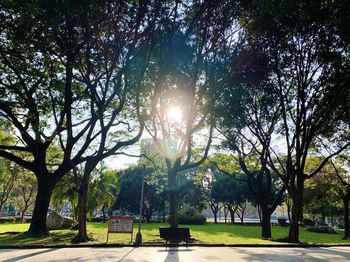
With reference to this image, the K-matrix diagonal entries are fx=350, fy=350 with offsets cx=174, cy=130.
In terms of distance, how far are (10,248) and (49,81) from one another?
9.29 m

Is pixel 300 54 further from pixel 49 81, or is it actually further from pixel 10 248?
pixel 10 248

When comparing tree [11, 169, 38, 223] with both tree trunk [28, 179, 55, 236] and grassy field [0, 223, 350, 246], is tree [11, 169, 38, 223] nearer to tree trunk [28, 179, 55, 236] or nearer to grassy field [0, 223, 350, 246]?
grassy field [0, 223, 350, 246]

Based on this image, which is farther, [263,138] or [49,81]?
[263,138]

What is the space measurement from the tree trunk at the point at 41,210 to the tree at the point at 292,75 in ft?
39.4

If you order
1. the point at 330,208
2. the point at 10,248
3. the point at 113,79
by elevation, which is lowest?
the point at 10,248

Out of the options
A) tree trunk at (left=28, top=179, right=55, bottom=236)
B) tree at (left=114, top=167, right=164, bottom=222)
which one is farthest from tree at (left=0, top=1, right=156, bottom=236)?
tree at (left=114, top=167, right=164, bottom=222)

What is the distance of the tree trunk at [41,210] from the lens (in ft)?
68.3

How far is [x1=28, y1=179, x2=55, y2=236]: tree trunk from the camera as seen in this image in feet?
68.3

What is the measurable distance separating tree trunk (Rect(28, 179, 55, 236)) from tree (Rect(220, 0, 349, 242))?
39.4 feet

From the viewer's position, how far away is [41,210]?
21.3 m

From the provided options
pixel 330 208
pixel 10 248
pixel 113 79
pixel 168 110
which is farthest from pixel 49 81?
pixel 330 208

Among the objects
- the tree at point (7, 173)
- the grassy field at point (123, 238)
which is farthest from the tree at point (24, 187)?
the grassy field at point (123, 238)

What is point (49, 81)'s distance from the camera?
64.7ft

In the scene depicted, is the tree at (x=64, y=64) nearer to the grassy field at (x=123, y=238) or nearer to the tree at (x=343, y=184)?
the grassy field at (x=123, y=238)
